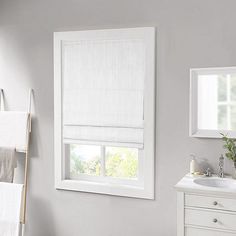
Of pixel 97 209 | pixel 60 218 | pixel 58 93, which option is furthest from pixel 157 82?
pixel 60 218

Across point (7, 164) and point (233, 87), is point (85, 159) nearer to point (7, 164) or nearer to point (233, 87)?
point (7, 164)

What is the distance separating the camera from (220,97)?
290cm

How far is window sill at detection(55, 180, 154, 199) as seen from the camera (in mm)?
3150

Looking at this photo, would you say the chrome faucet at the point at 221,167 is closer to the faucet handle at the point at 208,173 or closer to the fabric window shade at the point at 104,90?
the faucet handle at the point at 208,173

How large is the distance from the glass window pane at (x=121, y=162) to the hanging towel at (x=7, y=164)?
2.69ft

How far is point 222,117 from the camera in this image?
9.52 ft

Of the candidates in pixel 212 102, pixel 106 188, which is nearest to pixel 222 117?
pixel 212 102

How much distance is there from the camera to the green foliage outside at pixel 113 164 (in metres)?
3.28

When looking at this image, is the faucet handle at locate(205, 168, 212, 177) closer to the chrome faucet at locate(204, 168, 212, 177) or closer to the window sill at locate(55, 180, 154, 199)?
the chrome faucet at locate(204, 168, 212, 177)

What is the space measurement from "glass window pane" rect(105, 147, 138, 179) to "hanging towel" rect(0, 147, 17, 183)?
32.3 inches

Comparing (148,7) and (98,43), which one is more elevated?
(148,7)

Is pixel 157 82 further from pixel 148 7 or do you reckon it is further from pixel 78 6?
pixel 78 6

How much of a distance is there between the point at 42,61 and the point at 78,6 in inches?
22.5

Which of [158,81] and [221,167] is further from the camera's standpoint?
[158,81]
